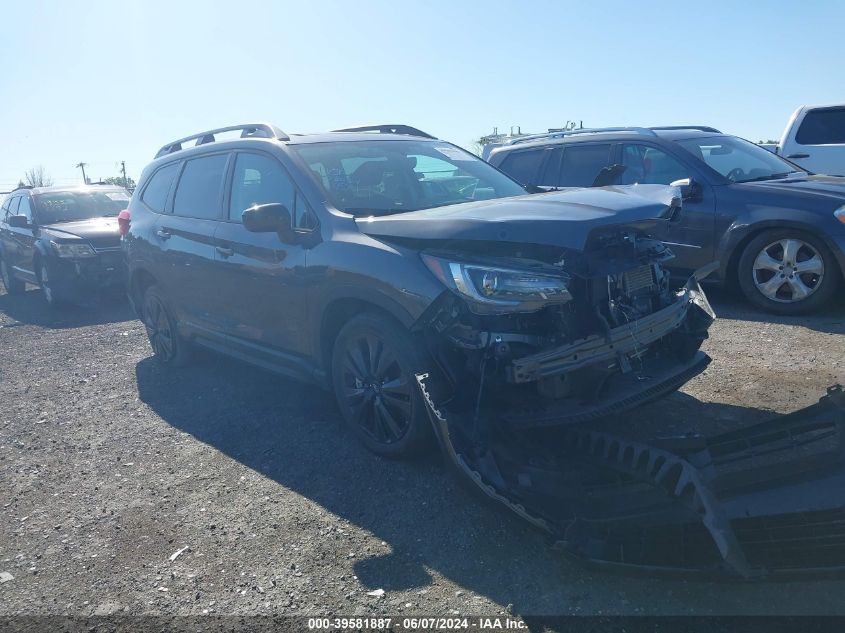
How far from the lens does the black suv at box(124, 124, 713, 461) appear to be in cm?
342

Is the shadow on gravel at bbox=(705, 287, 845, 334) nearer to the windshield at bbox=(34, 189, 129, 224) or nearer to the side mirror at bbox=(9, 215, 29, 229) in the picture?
the windshield at bbox=(34, 189, 129, 224)

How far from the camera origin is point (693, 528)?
2838 millimetres

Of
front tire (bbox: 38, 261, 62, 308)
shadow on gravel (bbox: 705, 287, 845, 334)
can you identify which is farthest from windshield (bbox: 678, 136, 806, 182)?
front tire (bbox: 38, 261, 62, 308)

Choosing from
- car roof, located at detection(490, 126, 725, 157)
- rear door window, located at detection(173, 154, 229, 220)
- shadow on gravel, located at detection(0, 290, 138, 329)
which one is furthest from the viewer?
shadow on gravel, located at detection(0, 290, 138, 329)

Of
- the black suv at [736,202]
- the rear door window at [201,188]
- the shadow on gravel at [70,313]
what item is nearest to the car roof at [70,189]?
the shadow on gravel at [70,313]

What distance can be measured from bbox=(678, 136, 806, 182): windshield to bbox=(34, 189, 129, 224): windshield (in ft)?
28.5

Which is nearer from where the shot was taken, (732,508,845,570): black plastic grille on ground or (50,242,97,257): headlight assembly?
(732,508,845,570): black plastic grille on ground

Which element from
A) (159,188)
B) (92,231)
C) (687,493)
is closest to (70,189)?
(92,231)

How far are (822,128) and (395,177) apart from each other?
26.3 feet

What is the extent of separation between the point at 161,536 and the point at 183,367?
312 centimetres

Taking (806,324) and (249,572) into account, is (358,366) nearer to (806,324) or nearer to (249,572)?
(249,572)

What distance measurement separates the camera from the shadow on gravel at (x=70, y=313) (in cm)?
945

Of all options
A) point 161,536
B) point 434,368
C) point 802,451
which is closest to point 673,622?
point 802,451

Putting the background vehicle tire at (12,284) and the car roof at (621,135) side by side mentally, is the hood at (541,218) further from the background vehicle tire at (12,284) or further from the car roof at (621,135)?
the background vehicle tire at (12,284)
